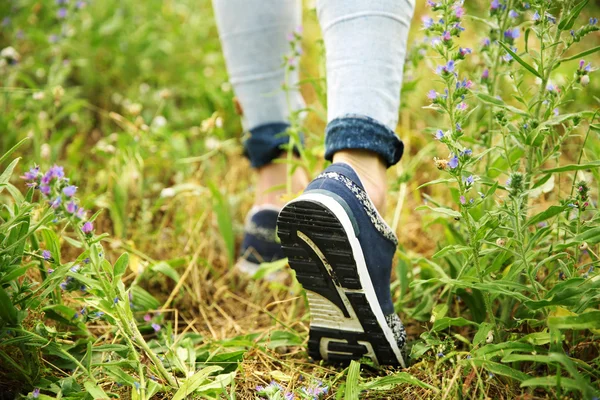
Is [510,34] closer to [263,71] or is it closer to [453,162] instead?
[453,162]

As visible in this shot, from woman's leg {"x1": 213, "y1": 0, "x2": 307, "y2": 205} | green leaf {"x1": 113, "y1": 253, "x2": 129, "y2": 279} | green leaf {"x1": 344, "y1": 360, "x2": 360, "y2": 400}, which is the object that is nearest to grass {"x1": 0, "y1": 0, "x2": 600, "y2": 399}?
green leaf {"x1": 344, "y1": 360, "x2": 360, "y2": 400}

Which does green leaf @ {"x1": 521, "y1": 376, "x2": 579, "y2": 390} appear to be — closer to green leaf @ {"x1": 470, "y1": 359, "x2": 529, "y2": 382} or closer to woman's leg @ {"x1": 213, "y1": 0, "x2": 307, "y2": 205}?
green leaf @ {"x1": 470, "y1": 359, "x2": 529, "y2": 382}

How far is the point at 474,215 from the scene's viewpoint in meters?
1.14

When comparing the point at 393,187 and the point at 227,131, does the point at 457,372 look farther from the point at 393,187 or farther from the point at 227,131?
the point at 227,131

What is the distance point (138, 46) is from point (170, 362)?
1.95m

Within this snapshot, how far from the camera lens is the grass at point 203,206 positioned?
3.70 ft

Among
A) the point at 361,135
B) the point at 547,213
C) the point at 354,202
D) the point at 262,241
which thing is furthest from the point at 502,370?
the point at 262,241

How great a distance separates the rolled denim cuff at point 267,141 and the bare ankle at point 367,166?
458mm

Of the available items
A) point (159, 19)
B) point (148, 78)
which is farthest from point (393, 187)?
point (159, 19)

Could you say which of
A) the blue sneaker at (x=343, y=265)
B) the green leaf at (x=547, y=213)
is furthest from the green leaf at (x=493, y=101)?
the blue sneaker at (x=343, y=265)

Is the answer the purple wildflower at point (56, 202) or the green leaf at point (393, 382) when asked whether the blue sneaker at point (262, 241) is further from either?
the purple wildflower at point (56, 202)

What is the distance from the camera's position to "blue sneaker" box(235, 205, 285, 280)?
1665mm

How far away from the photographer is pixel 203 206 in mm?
1906

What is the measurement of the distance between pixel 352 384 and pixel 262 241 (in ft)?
2.26
